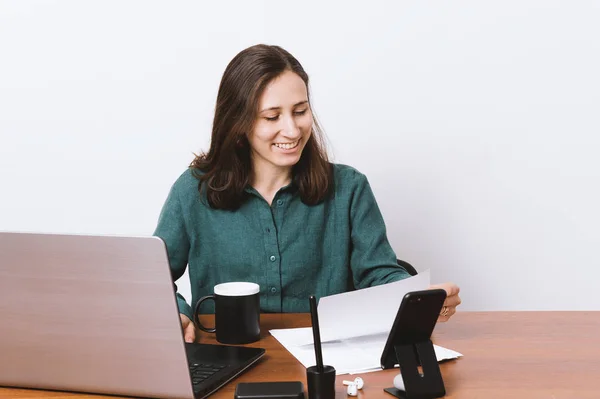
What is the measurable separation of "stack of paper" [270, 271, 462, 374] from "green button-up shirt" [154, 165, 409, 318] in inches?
18.6

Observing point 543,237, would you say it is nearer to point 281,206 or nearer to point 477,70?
point 477,70

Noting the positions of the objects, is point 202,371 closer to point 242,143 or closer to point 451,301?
point 451,301

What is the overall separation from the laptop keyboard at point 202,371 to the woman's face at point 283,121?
67 centimetres

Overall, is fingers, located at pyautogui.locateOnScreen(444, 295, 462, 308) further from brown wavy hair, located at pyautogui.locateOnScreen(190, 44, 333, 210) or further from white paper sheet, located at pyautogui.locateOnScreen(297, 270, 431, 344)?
brown wavy hair, located at pyautogui.locateOnScreen(190, 44, 333, 210)

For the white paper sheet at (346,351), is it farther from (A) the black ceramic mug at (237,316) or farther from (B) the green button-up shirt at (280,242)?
(B) the green button-up shirt at (280,242)

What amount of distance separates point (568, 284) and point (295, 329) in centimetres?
144

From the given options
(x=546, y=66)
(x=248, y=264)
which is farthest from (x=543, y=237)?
(x=248, y=264)

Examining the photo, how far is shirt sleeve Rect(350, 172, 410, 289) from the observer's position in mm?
1750

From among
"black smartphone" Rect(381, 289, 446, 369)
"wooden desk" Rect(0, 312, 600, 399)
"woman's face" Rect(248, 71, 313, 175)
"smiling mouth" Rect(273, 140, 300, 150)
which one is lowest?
"wooden desk" Rect(0, 312, 600, 399)

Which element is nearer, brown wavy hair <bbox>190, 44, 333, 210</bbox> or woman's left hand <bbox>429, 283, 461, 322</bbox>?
woman's left hand <bbox>429, 283, 461, 322</bbox>

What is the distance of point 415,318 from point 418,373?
8 centimetres

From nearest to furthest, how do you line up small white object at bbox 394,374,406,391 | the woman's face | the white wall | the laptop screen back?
the laptop screen back < small white object at bbox 394,374,406,391 < the woman's face < the white wall

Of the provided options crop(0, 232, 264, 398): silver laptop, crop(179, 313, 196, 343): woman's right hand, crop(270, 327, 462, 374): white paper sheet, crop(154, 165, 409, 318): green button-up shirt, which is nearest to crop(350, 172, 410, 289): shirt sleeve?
crop(154, 165, 409, 318): green button-up shirt

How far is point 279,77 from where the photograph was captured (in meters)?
1.74
